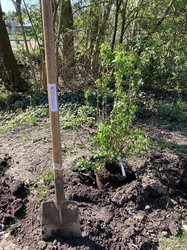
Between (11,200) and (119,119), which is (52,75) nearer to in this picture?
(119,119)

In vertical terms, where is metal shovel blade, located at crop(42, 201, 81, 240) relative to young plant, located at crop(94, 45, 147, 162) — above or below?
below

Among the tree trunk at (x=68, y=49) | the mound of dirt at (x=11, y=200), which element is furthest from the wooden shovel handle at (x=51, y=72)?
the tree trunk at (x=68, y=49)

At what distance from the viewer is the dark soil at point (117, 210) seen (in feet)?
7.71

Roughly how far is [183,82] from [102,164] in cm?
419

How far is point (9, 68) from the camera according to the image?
6926mm

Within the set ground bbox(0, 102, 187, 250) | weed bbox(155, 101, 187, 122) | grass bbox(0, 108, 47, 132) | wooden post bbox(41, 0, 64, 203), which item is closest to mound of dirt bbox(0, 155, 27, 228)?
ground bbox(0, 102, 187, 250)

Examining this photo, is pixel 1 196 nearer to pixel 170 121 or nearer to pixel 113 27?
pixel 170 121

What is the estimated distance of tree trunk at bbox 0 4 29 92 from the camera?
22.1ft

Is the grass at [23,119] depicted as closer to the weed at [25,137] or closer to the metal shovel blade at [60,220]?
the weed at [25,137]

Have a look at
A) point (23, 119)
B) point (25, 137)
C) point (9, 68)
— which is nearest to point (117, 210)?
point (25, 137)

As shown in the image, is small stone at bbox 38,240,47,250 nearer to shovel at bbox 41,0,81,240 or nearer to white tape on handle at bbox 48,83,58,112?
shovel at bbox 41,0,81,240

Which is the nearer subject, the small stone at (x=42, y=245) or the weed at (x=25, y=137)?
the small stone at (x=42, y=245)

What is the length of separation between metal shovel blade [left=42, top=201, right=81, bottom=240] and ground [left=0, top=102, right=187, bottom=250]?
0.06 meters

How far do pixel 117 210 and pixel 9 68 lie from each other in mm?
5251
